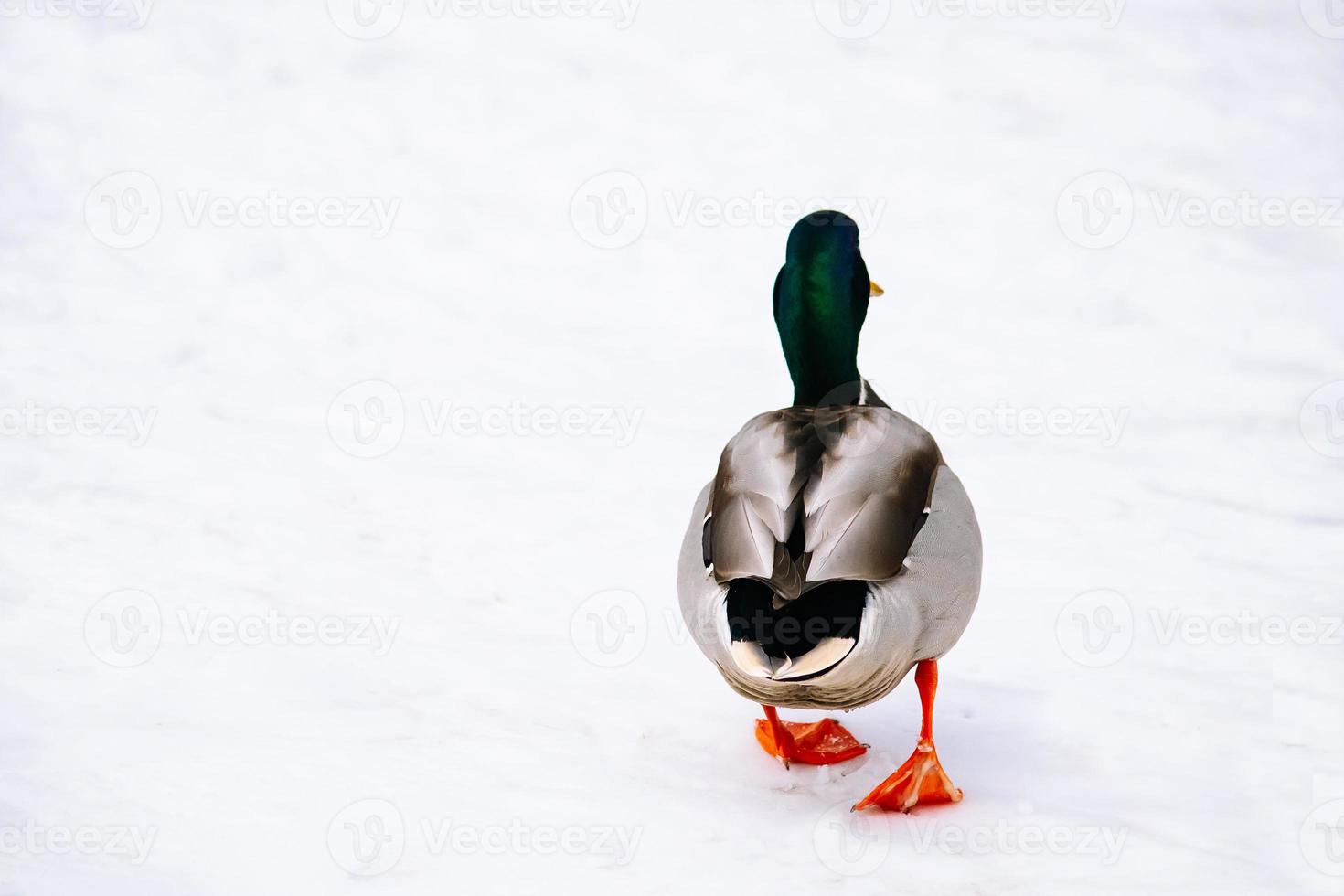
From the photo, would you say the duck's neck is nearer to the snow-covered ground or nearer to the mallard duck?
the mallard duck

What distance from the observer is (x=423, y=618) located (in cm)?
440

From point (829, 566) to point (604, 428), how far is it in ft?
10.9

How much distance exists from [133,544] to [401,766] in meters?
1.92

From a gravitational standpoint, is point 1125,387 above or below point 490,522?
above

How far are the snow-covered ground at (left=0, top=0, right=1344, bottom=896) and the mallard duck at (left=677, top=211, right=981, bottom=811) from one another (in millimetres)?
306

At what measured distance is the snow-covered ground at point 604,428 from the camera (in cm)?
316

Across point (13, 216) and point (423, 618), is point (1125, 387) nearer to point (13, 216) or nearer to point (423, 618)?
point (423, 618)

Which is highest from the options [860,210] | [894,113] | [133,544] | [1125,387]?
[894,113]

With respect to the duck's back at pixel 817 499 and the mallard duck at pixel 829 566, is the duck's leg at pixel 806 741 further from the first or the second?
the duck's back at pixel 817 499

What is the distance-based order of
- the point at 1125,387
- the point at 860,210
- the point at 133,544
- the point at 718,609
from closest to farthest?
the point at 718,609, the point at 133,544, the point at 1125,387, the point at 860,210

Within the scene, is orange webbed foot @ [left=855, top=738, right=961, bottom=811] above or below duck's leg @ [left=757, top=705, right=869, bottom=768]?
above

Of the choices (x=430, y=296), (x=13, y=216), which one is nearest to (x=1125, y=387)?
(x=430, y=296)

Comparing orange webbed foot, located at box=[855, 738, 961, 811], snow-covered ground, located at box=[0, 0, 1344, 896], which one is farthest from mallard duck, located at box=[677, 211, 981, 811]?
snow-covered ground, located at box=[0, 0, 1344, 896]

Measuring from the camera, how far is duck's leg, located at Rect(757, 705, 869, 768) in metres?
3.60
